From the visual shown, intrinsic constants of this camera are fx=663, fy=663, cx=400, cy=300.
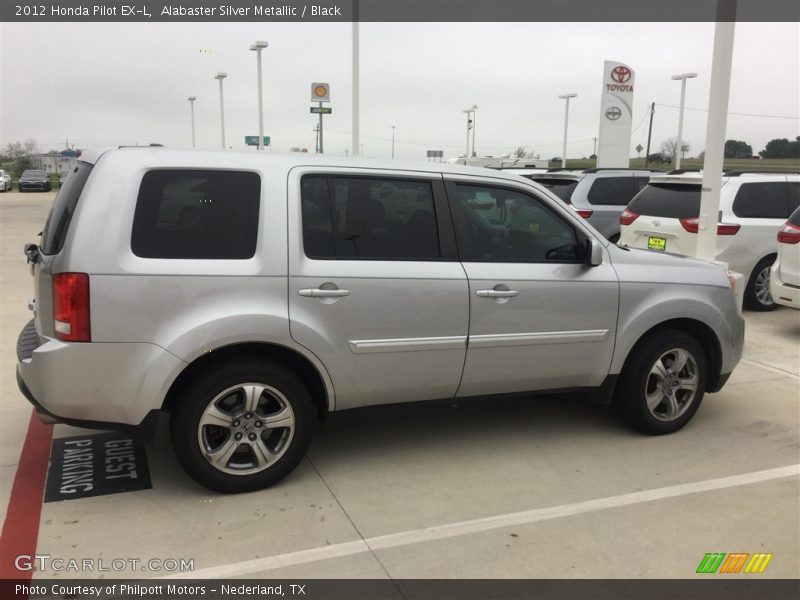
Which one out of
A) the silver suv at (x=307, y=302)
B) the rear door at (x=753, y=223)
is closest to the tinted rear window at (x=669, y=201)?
the rear door at (x=753, y=223)

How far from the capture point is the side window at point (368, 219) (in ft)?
12.2

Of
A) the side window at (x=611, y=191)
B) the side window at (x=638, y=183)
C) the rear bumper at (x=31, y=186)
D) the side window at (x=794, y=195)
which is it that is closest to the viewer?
the side window at (x=794, y=195)

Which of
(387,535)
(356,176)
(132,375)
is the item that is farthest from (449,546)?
(356,176)

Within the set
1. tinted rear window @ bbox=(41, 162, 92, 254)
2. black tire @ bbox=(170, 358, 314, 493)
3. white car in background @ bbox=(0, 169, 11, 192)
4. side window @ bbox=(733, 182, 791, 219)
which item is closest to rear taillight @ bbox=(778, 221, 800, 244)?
side window @ bbox=(733, 182, 791, 219)

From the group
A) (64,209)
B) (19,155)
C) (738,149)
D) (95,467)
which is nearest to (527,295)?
(64,209)

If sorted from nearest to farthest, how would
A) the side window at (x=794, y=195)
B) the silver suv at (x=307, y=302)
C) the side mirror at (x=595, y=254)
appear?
the silver suv at (x=307, y=302) < the side mirror at (x=595, y=254) < the side window at (x=794, y=195)

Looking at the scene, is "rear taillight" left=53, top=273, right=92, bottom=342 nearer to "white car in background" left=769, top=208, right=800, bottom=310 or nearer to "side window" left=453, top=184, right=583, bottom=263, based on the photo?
"side window" left=453, top=184, right=583, bottom=263

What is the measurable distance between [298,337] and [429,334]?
2.59 ft

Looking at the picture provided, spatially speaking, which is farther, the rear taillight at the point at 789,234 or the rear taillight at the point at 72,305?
the rear taillight at the point at 789,234

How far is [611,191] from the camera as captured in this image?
1081 cm

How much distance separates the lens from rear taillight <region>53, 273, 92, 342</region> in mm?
Answer: 3227

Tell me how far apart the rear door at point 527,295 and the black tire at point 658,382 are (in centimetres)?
24

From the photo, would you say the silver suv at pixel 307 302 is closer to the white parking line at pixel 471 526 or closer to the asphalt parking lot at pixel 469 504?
the asphalt parking lot at pixel 469 504

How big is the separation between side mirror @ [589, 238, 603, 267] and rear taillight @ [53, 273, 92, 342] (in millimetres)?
2918
